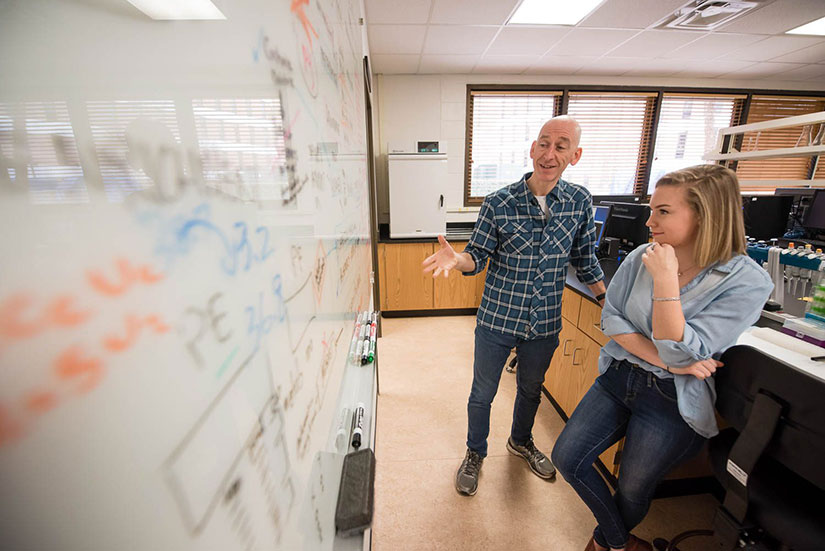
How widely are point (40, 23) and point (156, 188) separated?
0.07 metres

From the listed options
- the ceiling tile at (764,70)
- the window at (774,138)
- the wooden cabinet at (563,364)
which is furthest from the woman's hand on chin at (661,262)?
the window at (774,138)

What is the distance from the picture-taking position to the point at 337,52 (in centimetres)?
70

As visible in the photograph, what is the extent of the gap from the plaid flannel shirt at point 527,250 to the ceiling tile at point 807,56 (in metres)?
3.94

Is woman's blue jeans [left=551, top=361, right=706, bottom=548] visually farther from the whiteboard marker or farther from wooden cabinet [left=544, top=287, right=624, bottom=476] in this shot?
the whiteboard marker

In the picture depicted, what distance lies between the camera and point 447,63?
335 centimetres

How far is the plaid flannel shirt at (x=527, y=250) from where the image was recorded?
4.37 feet

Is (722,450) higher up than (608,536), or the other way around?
(722,450)

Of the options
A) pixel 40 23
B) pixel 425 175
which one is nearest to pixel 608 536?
pixel 40 23

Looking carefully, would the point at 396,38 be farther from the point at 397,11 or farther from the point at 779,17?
the point at 779,17

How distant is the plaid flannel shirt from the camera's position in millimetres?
1333

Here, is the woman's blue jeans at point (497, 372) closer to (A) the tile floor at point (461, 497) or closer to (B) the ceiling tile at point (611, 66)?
(A) the tile floor at point (461, 497)

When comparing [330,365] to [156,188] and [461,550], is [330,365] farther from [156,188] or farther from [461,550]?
[461,550]

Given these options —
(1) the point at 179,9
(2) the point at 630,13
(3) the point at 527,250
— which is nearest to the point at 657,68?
(2) the point at 630,13

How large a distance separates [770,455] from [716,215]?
25.4 inches
